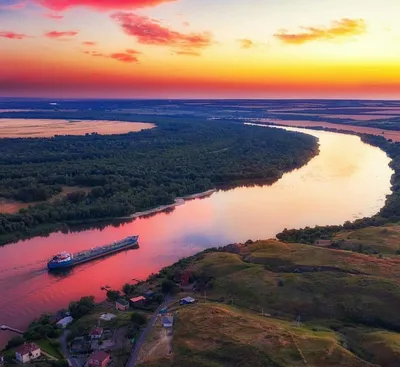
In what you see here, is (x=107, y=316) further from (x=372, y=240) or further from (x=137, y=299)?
(x=372, y=240)

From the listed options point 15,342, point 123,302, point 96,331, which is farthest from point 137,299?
point 15,342

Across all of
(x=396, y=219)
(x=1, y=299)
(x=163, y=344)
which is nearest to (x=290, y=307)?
(x=163, y=344)

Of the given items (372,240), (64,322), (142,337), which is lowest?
(64,322)

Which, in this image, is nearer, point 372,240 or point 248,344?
point 248,344

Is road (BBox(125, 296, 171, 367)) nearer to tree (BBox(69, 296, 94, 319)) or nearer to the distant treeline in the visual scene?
tree (BBox(69, 296, 94, 319))

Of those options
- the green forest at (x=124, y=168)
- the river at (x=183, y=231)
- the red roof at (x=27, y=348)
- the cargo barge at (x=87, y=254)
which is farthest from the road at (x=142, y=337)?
the green forest at (x=124, y=168)

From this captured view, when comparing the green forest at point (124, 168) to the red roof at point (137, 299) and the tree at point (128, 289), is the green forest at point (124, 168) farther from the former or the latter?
the red roof at point (137, 299)
